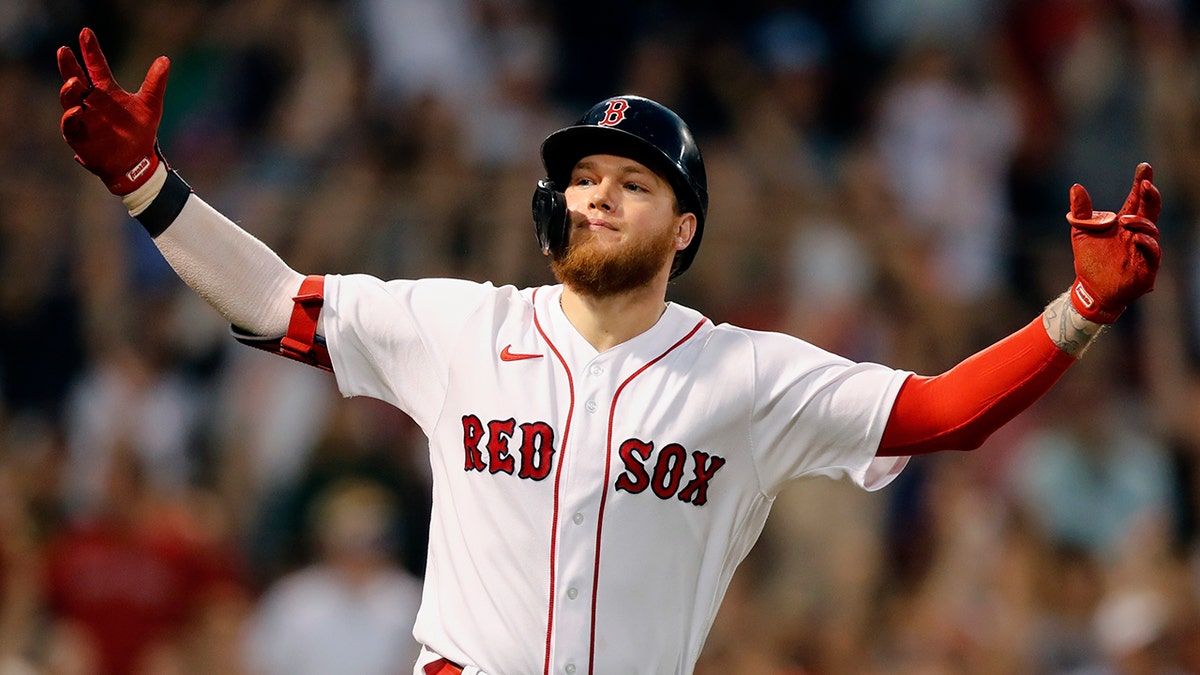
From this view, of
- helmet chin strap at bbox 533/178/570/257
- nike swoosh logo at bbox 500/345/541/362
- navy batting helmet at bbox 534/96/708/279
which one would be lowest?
nike swoosh logo at bbox 500/345/541/362

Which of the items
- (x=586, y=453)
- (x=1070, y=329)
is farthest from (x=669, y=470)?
(x=1070, y=329)

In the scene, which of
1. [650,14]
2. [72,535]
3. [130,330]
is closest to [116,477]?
[72,535]

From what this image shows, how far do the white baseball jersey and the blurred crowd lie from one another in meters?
3.87

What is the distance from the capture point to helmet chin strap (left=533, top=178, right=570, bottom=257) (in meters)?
4.26

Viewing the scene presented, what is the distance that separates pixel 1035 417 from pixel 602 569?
5678 millimetres

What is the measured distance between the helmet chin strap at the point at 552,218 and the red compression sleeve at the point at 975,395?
0.88 meters

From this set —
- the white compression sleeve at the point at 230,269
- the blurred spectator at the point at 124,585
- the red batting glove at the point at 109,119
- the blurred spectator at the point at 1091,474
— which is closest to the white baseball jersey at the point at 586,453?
the white compression sleeve at the point at 230,269

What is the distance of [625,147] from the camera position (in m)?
4.30

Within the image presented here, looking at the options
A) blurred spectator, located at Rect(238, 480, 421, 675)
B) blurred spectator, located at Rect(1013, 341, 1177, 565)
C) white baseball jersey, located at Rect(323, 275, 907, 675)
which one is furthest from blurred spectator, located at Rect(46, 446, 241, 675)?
white baseball jersey, located at Rect(323, 275, 907, 675)

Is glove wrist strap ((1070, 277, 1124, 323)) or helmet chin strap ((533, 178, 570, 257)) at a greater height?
helmet chin strap ((533, 178, 570, 257))

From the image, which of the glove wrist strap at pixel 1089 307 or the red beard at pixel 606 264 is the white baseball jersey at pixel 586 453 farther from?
the glove wrist strap at pixel 1089 307

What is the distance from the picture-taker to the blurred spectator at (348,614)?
826 centimetres

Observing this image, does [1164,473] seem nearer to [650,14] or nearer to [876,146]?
[876,146]

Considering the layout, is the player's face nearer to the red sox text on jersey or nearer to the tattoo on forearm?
the red sox text on jersey
